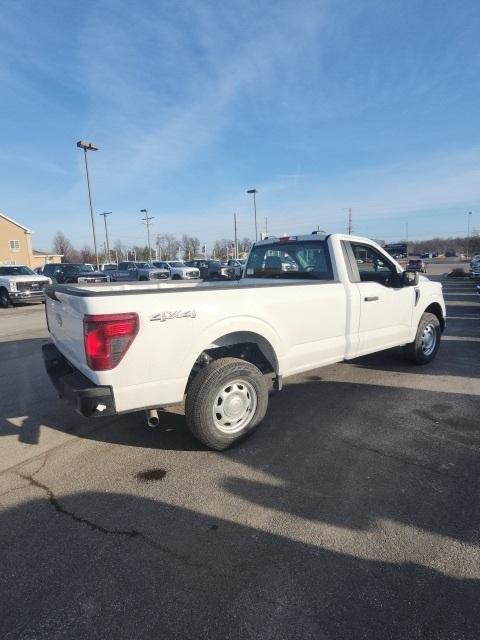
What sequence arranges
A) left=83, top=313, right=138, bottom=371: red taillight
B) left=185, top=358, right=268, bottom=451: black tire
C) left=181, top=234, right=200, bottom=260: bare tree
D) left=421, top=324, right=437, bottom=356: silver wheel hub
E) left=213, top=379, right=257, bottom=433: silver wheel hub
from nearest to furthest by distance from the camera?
left=83, top=313, right=138, bottom=371: red taillight
left=185, top=358, right=268, bottom=451: black tire
left=213, top=379, right=257, bottom=433: silver wheel hub
left=421, top=324, right=437, bottom=356: silver wheel hub
left=181, top=234, right=200, bottom=260: bare tree

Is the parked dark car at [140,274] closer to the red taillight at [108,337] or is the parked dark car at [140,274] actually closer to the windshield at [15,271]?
the windshield at [15,271]

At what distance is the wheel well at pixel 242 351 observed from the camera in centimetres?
364

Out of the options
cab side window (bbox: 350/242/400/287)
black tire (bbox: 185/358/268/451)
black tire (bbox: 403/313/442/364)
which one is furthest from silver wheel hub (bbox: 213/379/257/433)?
black tire (bbox: 403/313/442/364)

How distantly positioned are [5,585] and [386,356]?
6.06 metres

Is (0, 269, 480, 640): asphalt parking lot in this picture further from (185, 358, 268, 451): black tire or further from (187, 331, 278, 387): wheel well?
(187, 331, 278, 387): wheel well

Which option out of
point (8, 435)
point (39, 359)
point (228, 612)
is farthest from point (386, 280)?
point (39, 359)

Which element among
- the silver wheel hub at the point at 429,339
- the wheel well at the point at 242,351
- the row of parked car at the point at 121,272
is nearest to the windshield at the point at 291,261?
the wheel well at the point at 242,351

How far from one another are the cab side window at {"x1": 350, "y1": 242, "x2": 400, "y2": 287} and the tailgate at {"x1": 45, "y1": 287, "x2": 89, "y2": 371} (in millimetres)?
3425

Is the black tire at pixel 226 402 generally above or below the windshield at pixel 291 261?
below

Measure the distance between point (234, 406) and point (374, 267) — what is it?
297cm

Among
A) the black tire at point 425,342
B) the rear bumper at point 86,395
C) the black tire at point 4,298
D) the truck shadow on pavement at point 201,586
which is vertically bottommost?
the truck shadow on pavement at point 201,586

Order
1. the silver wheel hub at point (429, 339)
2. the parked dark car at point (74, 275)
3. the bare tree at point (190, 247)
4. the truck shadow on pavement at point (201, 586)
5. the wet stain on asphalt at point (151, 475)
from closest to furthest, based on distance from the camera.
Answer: the truck shadow on pavement at point (201, 586) < the wet stain on asphalt at point (151, 475) < the silver wheel hub at point (429, 339) < the parked dark car at point (74, 275) < the bare tree at point (190, 247)

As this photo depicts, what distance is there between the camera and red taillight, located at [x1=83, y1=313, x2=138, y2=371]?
2832 millimetres

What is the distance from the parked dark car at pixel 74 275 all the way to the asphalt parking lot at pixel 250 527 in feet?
62.9
